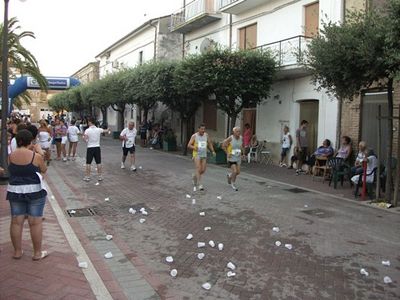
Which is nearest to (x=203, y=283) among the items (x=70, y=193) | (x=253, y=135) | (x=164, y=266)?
(x=164, y=266)

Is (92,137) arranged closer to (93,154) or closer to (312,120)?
(93,154)

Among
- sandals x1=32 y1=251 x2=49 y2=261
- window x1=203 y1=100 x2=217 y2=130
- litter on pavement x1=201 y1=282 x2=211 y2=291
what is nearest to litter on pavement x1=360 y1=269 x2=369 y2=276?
litter on pavement x1=201 y1=282 x2=211 y2=291

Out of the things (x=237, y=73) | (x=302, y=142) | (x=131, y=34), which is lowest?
(x=302, y=142)

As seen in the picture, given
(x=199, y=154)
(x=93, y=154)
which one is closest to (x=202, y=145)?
(x=199, y=154)

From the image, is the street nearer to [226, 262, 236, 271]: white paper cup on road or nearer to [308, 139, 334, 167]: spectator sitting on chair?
[226, 262, 236, 271]: white paper cup on road

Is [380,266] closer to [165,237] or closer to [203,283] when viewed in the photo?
[203,283]

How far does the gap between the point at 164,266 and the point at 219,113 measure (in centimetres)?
1814

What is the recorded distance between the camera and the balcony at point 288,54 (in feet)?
53.6

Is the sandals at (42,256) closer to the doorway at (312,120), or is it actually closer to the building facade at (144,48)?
the doorway at (312,120)

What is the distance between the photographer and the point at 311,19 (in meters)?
16.6

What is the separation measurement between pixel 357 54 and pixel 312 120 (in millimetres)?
7556

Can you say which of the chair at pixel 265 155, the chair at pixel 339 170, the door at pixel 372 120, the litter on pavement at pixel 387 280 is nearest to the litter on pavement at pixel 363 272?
the litter on pavement at pixel 387 280

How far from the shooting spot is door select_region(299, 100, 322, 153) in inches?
650

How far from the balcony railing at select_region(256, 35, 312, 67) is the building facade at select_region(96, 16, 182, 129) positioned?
1377 centimetres
